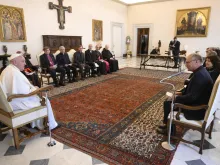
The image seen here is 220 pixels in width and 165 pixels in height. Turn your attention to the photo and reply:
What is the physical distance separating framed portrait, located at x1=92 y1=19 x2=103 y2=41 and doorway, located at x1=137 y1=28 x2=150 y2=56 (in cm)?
441

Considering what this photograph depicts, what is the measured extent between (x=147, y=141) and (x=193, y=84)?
3.30ft

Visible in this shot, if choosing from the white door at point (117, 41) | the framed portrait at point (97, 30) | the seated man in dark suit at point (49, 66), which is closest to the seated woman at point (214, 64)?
the seated man in dark suit at point (49, 66)

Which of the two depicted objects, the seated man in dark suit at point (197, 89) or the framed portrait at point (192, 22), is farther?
the framed portrait at point (192, 22)

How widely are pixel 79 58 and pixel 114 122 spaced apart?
12.9ft

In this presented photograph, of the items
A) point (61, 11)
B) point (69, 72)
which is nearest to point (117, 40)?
point (61, 11)

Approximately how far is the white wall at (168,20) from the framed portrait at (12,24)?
889cm

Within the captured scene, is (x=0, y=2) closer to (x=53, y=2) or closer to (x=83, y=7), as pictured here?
(x=53, y=2)

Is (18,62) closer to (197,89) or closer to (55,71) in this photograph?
(197,89)

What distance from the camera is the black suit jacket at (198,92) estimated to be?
2084 millimetres

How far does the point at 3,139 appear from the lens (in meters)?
2.49

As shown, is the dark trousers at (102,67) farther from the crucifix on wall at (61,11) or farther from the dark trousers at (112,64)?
the crucifix on wall at (61,11)

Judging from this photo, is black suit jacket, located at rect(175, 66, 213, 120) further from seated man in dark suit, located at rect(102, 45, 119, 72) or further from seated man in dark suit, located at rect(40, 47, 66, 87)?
seated man in dark suit, located at rect(102, 45, 119, 72)

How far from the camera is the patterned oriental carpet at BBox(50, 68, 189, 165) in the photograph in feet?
6.95

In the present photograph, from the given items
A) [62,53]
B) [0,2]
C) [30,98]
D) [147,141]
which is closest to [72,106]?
[30,98]
